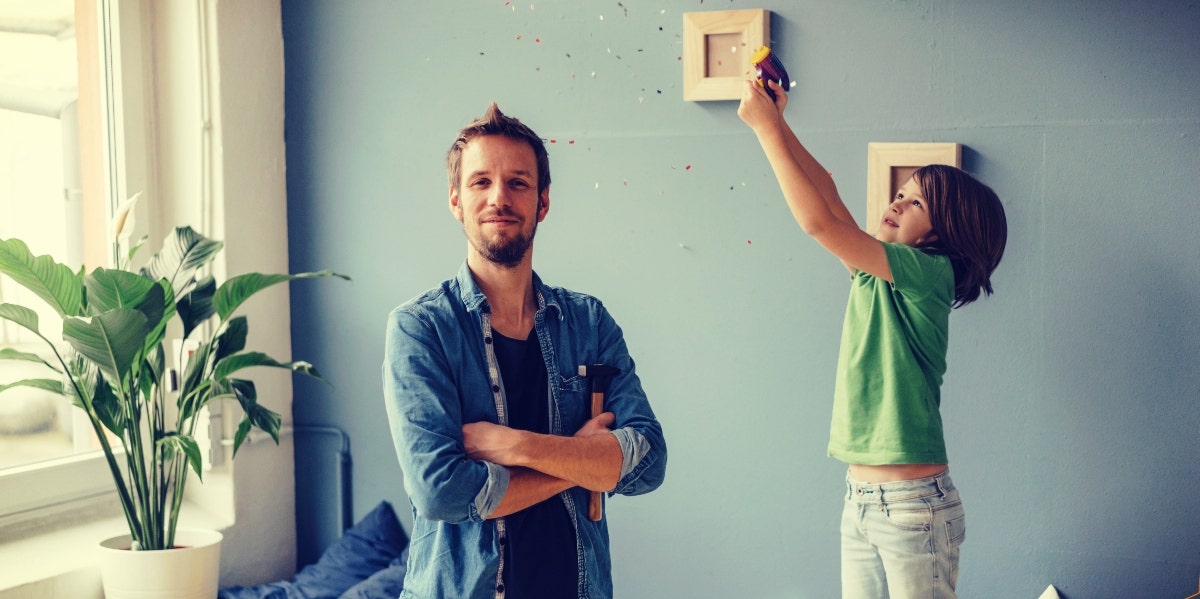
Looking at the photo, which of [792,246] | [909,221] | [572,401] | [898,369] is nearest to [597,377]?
[572,401]

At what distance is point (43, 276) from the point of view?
217 cm

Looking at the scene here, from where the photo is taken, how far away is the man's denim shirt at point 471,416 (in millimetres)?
1469

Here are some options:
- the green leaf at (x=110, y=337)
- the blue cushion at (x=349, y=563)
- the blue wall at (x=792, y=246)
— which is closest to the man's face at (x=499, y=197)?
the green leaf at (x=110, y=337)

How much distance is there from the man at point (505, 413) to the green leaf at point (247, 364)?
0.98 metres

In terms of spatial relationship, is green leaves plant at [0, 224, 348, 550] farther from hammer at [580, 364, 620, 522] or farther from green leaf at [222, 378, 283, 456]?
hammer at [580, 364, 620, 522]

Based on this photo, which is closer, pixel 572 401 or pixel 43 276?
pixel 572 401

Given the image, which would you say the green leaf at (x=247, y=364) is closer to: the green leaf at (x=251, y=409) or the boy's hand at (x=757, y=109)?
the green leaf at (x=251, y=409)

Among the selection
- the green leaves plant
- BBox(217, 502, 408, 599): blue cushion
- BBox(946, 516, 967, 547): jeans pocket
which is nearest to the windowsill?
the green leaves plant

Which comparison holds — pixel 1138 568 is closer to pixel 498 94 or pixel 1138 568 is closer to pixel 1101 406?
pixel 1101 406

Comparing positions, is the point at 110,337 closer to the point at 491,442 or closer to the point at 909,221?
the point at 491,442

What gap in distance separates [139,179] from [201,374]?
2.47 ft

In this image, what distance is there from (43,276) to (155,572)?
0.71 metres

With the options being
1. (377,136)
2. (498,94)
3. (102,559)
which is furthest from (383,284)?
(102,559)

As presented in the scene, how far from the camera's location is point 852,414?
196cm
